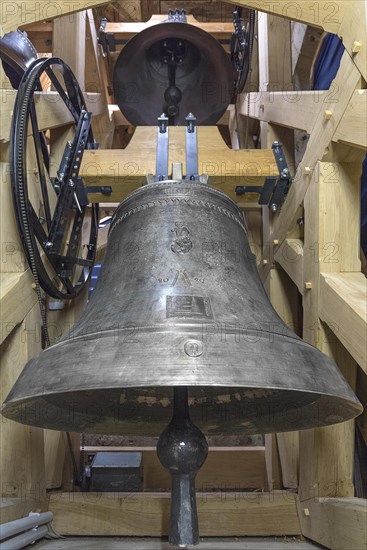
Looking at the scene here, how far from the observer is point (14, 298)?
64.3 inches

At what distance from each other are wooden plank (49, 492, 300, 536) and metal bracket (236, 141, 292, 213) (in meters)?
1.07

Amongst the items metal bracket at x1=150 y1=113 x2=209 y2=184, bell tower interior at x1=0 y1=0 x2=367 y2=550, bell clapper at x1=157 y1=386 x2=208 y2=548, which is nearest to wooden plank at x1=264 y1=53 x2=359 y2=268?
bell tower interior at x1=0 y1=0 x2=367 y2=550

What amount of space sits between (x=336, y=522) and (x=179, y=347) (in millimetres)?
797

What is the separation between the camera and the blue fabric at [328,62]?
263 centimetres

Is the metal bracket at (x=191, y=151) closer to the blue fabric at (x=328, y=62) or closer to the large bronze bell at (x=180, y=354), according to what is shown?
the large bronze bell at (x=180, y=354)

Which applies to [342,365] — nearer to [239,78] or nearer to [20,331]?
[20,331]

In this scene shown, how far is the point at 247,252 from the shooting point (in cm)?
153

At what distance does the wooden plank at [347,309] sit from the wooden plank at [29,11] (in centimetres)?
104

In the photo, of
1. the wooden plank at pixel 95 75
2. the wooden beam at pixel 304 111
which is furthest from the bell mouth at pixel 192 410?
the wooden plank at pixel 95 75

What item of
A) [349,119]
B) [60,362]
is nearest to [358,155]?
[349,119]

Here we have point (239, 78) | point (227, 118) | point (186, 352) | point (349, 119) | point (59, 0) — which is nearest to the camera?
point (186, 352)

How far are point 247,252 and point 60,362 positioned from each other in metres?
0.64

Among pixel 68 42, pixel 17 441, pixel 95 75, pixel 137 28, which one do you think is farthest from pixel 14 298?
pixel 137 28

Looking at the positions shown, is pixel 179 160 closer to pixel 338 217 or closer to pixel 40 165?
pixel 40 165
